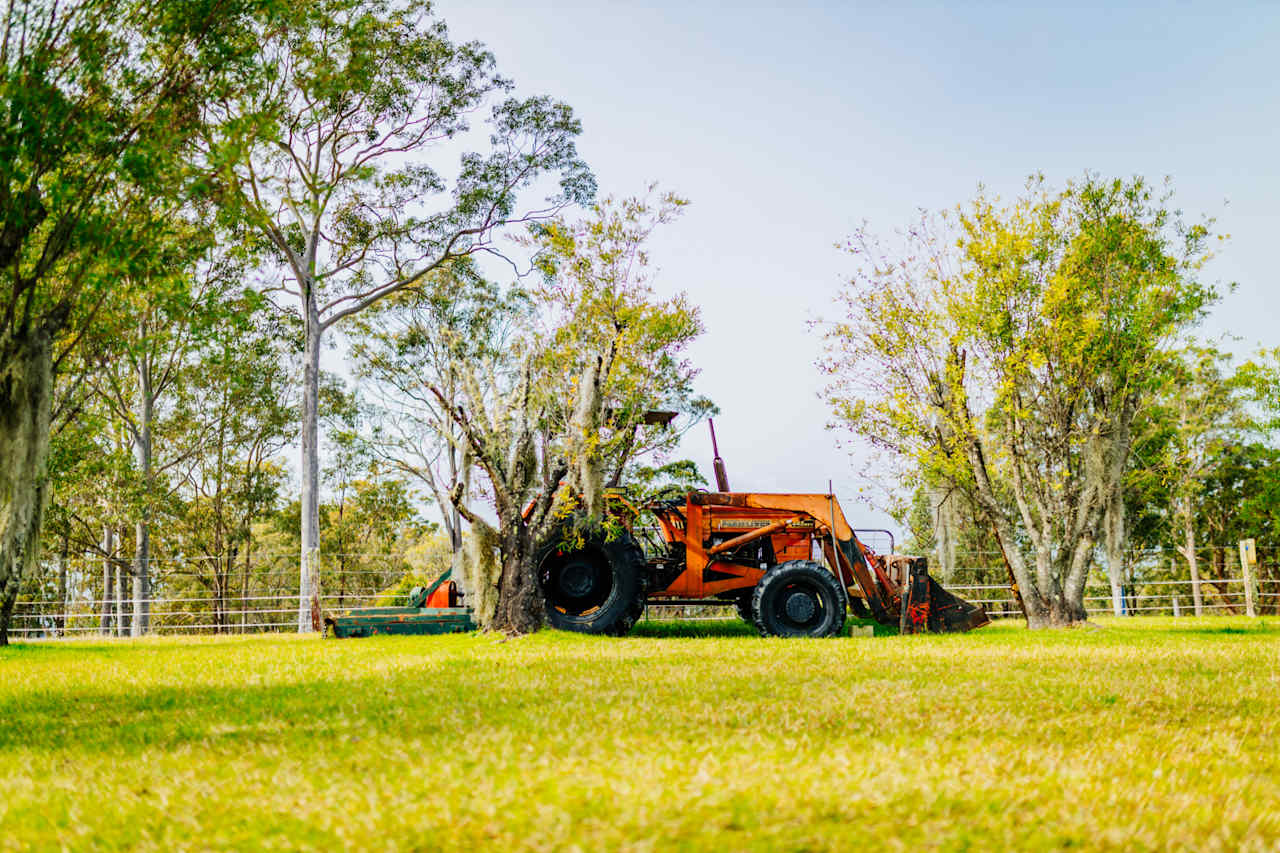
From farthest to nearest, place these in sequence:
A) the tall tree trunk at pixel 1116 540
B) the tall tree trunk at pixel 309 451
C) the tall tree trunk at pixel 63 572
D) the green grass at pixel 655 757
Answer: the tall tree trunk at pixel 63 572 → the tall tree trunk at pixel 309 451 → the tall tree trunk at pixel 1116 540 → the green grass at pixel 655 757

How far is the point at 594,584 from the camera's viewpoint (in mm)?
13328

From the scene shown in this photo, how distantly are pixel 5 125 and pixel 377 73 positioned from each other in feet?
54.1

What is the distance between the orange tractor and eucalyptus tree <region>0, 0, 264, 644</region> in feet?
21.8

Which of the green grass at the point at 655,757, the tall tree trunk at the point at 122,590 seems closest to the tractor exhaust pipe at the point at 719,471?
the green grass at the point at 655,757

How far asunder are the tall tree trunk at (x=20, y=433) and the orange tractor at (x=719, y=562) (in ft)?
21.3

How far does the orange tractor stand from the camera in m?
12.9

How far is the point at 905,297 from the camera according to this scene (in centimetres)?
1551

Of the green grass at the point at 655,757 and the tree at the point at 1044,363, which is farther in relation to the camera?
the tree at the point at 1044,363

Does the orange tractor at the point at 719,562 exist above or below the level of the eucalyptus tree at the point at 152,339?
below

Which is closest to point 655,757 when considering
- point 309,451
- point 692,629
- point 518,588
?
point 518,588

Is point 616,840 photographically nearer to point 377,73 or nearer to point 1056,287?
point 1056,287

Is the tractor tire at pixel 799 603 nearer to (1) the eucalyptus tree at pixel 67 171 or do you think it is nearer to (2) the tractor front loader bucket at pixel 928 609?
(2) the tractor front loader bucket at pixel 928 609

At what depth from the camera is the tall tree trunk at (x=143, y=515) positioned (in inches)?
881

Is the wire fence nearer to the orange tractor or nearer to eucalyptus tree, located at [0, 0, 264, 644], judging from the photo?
the orange tractor
